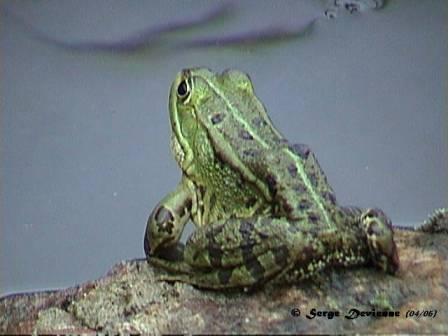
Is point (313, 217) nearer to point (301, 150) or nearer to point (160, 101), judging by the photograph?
point (301, 150)

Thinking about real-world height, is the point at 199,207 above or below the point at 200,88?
below

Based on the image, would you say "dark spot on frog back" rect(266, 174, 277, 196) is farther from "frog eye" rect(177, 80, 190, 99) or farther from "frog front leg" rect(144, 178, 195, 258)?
"frog eye" rect(177, 80, 190, 99)

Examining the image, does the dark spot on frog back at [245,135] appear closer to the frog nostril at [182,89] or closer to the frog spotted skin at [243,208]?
the frog spotted skin at [243,208]

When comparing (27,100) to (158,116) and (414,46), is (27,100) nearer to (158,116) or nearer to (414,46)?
(158,116)

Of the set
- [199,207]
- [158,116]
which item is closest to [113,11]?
[158,116]

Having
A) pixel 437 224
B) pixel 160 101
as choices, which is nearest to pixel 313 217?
pixel 437 224

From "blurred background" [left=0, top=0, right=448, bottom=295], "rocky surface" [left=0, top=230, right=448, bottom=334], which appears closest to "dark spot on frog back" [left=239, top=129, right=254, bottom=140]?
"rocky surface" [left=0, top=230, right=448, bottom=334]

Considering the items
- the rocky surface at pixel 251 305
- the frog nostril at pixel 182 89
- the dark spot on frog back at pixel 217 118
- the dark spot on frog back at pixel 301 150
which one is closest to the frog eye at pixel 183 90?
the frog nostril at pixel 182 89
